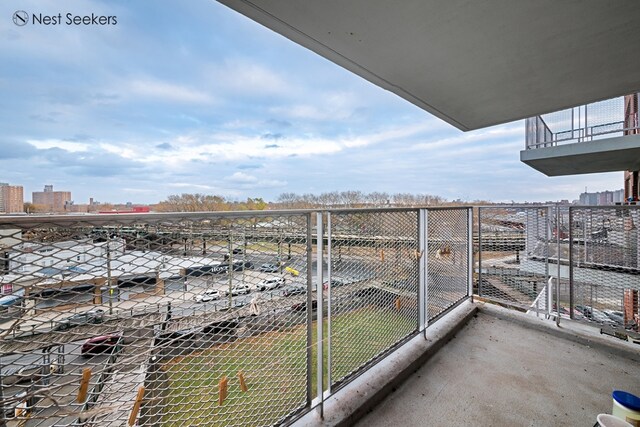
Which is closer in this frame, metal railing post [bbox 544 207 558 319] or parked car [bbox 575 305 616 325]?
parked car [bbox 575 305 616 325]

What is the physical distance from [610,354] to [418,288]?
1.56 meters

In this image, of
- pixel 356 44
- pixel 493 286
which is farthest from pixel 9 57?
pixel 493 286

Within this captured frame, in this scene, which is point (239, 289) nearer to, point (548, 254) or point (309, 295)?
point (309, 295)

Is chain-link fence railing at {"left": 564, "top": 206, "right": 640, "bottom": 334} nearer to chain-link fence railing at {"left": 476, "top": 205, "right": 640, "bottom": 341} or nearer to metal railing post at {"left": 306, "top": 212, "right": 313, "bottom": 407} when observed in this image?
chain-link fence railing at {"left": 476, "top": 205, "right": 640, "bottom": 341}

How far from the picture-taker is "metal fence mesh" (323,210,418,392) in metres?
1.40

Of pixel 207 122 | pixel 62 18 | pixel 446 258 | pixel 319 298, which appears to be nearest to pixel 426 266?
pixel 446 258

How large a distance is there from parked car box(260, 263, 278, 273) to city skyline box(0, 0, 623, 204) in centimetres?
140

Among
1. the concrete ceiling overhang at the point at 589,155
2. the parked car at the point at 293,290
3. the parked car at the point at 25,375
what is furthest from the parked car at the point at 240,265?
the concrete ceiling overhang at the point at 589,155

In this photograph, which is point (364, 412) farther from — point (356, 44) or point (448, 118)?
point (448, 118)

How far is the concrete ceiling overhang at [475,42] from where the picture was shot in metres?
1.26

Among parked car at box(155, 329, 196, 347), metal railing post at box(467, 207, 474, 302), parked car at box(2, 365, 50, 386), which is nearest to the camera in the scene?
parked car at box(2, 365, 50, 386)

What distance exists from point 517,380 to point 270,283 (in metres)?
A: 1.80

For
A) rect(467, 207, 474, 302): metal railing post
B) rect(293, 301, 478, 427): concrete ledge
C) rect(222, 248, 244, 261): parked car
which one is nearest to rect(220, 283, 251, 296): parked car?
rect(222, 248, 244, 261): parked car

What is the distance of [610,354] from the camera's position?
1.95 metres
